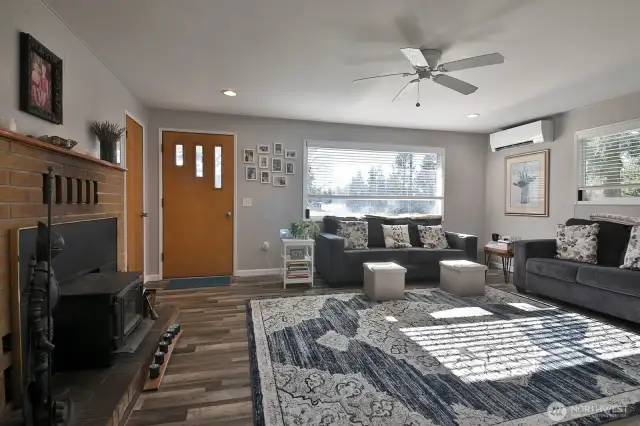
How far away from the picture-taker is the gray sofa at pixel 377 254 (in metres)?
4.06

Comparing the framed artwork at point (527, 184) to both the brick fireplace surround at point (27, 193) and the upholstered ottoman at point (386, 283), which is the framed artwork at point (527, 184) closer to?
the upholstered ottoman at point (386, 283)

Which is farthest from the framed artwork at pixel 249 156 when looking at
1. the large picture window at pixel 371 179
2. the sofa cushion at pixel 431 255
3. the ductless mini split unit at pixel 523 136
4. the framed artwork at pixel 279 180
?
the ductless mini split unit at pixel 523 136

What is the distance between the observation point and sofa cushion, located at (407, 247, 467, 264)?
14.0ft

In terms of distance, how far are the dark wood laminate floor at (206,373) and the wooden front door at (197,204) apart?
3.04ft

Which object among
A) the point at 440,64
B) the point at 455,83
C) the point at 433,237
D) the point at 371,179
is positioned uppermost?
the point at 440,64

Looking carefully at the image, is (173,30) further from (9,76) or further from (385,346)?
(385,346)

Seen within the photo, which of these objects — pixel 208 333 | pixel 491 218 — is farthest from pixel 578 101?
pixel 208 333

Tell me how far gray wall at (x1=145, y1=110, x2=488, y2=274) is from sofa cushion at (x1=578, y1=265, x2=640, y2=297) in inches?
100

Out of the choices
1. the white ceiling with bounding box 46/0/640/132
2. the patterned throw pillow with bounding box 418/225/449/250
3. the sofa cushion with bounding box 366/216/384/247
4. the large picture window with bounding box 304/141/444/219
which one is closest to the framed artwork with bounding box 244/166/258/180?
the large picture window with bounding box 304/141/444/219

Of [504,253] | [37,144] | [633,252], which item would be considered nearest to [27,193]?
[37,144]

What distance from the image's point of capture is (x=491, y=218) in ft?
18.5

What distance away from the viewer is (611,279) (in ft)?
9.43

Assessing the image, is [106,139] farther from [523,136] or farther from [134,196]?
[523,136]

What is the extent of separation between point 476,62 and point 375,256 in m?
2.48
